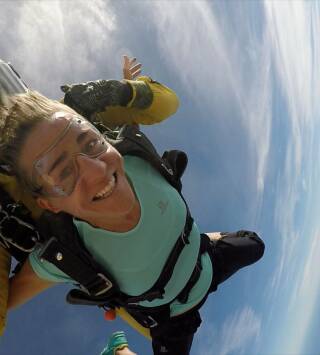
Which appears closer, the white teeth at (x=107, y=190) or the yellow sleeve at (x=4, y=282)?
the white teeth at (x=107, y=190)

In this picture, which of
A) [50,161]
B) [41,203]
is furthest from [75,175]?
[41,203]

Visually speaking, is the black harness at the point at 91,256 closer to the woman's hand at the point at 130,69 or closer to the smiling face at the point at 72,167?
the smiling face at the point at 72,167

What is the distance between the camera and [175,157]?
148 inches

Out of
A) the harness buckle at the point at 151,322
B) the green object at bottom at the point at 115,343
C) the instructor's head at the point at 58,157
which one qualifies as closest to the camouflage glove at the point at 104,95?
the instructor's head at the point at 58,157

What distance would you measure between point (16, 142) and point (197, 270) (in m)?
2.01

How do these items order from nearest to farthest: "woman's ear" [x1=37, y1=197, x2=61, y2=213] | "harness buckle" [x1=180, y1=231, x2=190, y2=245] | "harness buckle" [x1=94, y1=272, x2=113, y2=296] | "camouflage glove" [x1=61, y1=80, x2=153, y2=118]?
"woman's ear" [x1=37, y1=197, x2=61, y2=213], "harness buckle" [x1=94, y1=272, x2=113, y2=296], "camouflage glove" [x1=61, y1=80, x2=153, y2=118], "harness buckle" [x1=180, y1=231, x2=190, y2=245]

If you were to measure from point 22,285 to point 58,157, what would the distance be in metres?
1.19

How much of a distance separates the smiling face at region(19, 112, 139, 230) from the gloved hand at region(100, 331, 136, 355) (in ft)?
7.39

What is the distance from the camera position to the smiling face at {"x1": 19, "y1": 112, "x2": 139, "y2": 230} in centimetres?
270

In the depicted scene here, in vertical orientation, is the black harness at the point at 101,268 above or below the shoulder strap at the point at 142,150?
below

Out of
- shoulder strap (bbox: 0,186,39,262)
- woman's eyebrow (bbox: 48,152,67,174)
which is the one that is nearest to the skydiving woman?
woman's eyebrow (bbox: 48,152,67,174)

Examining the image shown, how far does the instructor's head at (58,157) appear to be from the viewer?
269 centimetres

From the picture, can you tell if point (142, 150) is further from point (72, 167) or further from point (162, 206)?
point (72, 167)

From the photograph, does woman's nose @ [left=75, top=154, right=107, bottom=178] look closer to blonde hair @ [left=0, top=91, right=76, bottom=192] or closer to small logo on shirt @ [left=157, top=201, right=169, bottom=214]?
blonde hair @ [left=0, top=91, right=76, bottom=192]
